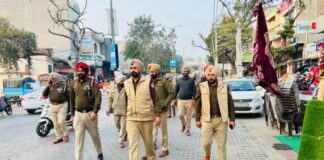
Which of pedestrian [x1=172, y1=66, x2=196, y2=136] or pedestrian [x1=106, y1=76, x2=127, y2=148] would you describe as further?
pedestrian [x1=172, y1=66, x2=196, y2=136]

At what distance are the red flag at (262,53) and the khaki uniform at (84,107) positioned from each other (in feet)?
9.97

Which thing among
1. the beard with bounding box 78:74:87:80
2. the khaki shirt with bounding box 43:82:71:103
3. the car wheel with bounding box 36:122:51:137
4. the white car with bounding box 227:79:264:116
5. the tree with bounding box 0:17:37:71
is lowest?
the car wheel with bounding box 36:122:51:137

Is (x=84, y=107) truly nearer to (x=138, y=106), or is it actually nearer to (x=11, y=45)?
(x=138, y=106)

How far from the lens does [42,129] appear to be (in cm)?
1043

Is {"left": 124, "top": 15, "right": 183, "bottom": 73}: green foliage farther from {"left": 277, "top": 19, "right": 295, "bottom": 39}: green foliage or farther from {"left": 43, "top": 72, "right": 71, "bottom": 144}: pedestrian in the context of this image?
{"left": 43, "top": 72, "right": 71, "bottom": 144}: pedestrian

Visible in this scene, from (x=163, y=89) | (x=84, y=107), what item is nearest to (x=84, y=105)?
(x=84, y=107)

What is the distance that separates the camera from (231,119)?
5.84 meters

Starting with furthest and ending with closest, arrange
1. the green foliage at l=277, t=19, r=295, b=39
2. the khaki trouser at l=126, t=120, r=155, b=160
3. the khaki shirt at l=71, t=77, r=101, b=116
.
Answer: the green foliage at l=277, t=19, r=295, b=39
the khaki shirt at l=71, t=77, r=101, b=116
the khaki trouser at l=126, t=120, r=155, b=160

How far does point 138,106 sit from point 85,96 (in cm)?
139

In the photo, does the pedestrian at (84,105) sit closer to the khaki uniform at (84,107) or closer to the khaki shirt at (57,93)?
the khaki uniform at (84,107)

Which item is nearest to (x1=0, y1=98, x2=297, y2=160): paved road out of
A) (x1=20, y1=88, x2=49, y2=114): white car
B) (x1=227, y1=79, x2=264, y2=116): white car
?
(x1=227, y1=79, x2=264, y2=116): white car

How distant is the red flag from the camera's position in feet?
21.6

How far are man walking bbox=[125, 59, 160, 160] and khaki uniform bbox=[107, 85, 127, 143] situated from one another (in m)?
2.62

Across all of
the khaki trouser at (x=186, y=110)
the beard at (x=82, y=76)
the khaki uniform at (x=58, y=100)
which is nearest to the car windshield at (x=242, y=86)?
the khaki trouser at (x=186, y=110)
